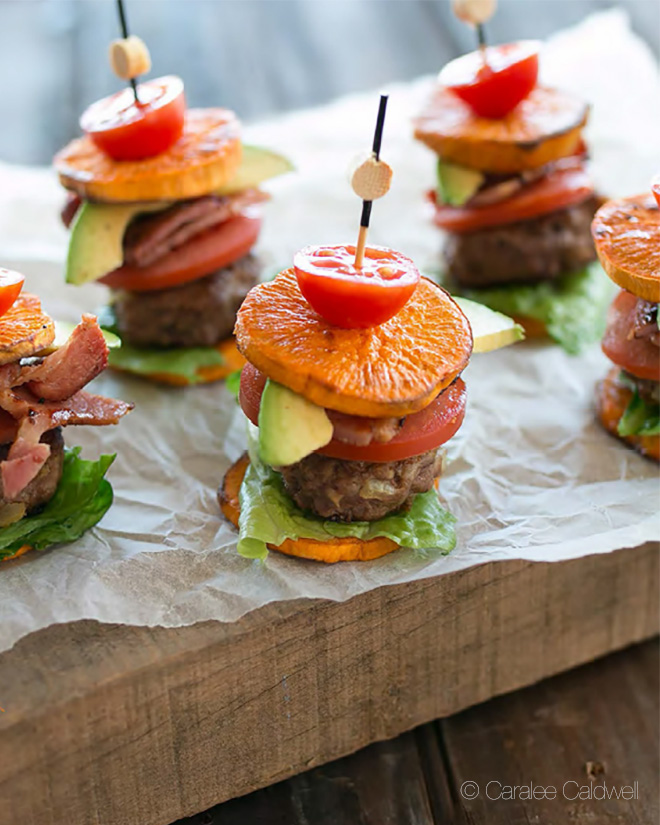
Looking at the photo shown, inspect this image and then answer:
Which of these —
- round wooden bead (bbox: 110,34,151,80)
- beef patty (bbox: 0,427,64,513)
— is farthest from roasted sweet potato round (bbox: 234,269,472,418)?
round wooden bead (bbox: 110,34,151,80)

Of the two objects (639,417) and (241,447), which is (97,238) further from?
(639,417)

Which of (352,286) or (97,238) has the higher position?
(352,286)

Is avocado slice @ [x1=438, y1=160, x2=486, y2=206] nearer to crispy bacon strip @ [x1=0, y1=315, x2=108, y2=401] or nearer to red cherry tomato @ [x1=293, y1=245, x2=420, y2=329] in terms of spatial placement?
red cherry tomato @ [x1=293, y1=245, x2=420, y2=329]

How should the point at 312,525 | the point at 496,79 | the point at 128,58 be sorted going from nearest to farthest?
the point at 312,525 < the point at 128,58 < the point at 496,79

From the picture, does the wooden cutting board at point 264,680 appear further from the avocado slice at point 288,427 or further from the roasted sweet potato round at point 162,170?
the roasted sweet potato round at point 162,170

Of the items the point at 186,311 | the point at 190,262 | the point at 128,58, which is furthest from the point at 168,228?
the point at 128,58

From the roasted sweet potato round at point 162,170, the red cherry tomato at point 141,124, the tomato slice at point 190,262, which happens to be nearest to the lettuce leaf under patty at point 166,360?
the tomato slice at point 190,262

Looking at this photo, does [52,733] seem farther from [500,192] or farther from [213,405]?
[500,192]

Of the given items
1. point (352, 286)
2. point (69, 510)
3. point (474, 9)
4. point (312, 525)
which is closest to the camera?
point (352, 286)
